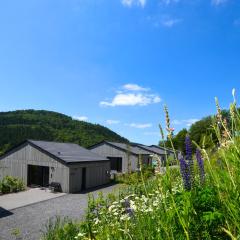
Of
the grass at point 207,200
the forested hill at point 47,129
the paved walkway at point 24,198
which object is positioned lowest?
the paved walkway at point 24,198

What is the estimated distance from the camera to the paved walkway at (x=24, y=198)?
2303cm

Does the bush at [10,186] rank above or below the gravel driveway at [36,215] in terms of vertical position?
above

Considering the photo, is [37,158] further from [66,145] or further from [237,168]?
[237,168]

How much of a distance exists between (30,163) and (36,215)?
1557cm

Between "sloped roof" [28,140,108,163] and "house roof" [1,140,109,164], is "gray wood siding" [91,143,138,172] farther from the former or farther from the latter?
"house roof" [1,140,109,164]

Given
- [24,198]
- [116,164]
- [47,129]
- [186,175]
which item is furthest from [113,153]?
[47,129]

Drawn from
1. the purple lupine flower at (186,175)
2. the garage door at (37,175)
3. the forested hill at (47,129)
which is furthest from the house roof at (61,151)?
the forested hill at (47,129)

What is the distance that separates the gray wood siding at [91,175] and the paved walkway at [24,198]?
260 centimetres

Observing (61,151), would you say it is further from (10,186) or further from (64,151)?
(10,186)

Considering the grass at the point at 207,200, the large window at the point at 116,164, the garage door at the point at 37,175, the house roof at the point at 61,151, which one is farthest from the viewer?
the large window at the point at 116,164

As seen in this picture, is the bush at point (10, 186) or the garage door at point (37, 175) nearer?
the bush at point (10, 186)

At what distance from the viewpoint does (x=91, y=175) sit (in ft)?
115

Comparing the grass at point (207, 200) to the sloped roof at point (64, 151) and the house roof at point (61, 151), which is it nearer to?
the house roof at point (61, 151)

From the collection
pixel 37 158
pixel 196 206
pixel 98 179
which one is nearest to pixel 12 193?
pixel 37 158
